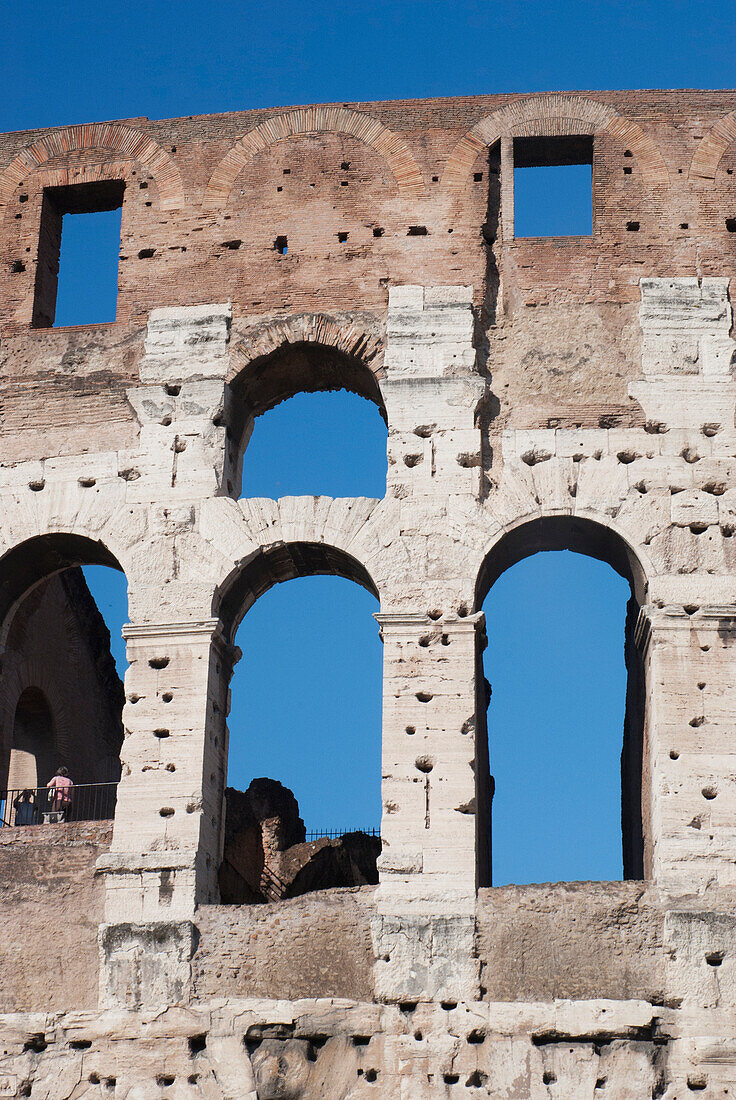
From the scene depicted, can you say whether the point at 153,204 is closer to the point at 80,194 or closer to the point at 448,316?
the point at 80,194

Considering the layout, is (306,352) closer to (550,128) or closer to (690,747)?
(550,128)

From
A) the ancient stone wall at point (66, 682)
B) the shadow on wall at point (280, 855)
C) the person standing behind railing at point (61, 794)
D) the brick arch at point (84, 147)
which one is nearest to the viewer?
the person standing behind railing at point (61, 794)

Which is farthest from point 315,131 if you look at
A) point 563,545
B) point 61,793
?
point 61,793

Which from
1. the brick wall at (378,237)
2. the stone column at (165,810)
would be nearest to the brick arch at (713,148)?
the brick wall at (378,237)

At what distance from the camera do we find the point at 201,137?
54.5ft

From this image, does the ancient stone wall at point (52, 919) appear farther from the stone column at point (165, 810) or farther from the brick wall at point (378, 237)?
the brick wall at point (378, 237)

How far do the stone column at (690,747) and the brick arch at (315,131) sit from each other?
468cm

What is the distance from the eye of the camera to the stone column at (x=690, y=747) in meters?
13.3

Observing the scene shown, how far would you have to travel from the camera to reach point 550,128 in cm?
1612

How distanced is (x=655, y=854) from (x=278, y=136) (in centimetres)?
729

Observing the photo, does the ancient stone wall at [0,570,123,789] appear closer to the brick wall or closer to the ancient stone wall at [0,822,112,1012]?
the brick wall

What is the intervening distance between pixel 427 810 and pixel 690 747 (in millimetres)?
2018

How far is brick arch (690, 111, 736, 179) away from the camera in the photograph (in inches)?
629

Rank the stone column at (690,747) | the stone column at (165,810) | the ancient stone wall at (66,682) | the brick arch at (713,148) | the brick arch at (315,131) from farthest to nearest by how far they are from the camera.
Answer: the ancient stone wall at (66,682) < the brick arch at (315,131) < the brick arch at (713,148) < the stone column at (165,810) < the stone column at (690,747)
